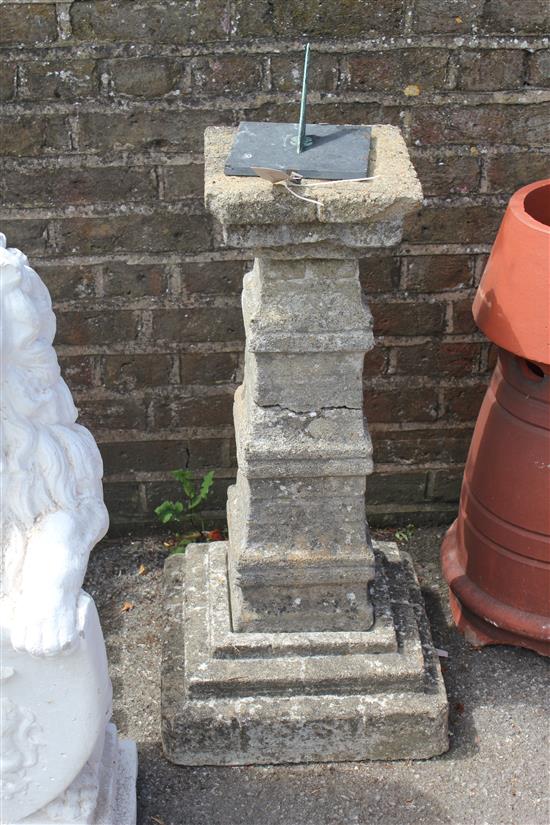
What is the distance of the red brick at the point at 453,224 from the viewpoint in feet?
11.3

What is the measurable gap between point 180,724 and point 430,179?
1.77 m

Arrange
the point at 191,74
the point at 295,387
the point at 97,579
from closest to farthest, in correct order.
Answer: the point at 295,387, the point at 191,74, the point at 97,579

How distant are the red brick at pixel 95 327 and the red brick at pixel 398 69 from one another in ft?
3.34

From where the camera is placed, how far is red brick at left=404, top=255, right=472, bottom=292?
352cm

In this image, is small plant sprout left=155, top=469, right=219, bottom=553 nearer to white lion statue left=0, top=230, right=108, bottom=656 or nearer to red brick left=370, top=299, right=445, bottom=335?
red brick left=370, top=299, right=445, bottom=335

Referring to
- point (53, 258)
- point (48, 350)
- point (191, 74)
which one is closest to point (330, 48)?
point (191, 74)

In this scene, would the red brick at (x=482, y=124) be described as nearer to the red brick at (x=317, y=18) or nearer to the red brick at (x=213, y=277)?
the red brick at (x=317, y=18)

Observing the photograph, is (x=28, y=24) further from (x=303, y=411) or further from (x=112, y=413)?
(x=303, y=411)

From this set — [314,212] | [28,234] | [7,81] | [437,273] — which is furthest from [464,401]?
[7,81]

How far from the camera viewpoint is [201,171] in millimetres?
3369

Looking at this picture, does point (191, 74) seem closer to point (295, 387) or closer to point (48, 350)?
point (295, 387)

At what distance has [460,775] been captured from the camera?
3055 millimetres

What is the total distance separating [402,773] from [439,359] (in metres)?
1.34

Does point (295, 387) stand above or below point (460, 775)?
above
